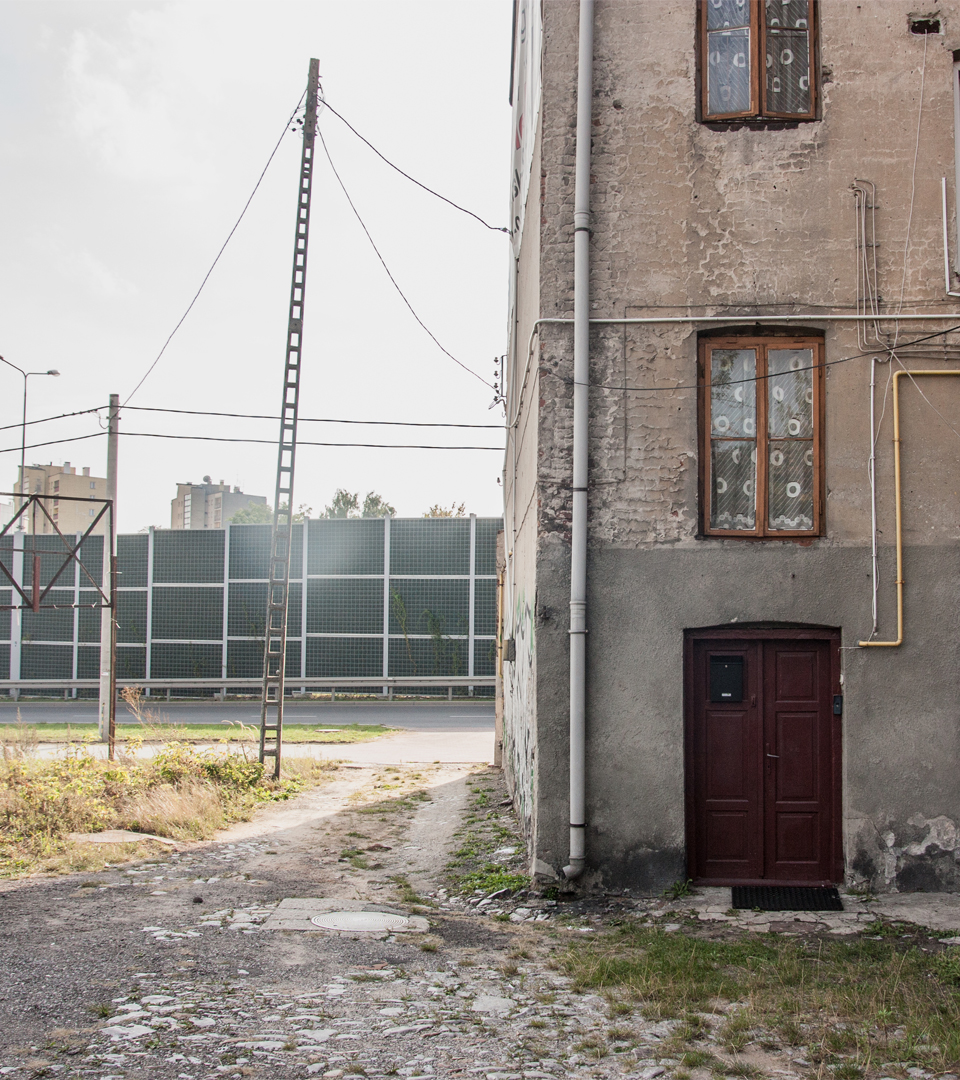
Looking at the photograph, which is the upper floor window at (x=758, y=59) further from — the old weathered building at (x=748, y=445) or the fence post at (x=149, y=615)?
the fence post at (x=149, y=615)

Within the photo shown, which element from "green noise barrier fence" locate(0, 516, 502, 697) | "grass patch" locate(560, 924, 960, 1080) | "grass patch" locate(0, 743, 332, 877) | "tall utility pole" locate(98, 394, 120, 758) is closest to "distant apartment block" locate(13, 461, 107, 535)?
"green noise barrier fence" locate(0, 516, 502, 697)

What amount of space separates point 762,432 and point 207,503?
7143 cm

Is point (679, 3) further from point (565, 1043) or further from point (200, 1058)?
point (200, 1058)

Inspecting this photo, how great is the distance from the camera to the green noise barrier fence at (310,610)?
101 feet

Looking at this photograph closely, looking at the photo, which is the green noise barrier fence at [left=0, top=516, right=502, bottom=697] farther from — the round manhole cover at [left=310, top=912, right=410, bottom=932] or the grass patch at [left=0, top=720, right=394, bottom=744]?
the round manhole cover at [left=310, top=912, right=410, bottom=932]

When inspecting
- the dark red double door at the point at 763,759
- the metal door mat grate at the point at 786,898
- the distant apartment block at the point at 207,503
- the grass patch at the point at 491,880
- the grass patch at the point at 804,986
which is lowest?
the grass patch at the point at 491,880

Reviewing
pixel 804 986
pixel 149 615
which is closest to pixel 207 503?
pixel 149 615

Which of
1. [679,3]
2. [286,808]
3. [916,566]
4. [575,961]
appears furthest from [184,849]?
[679,3]

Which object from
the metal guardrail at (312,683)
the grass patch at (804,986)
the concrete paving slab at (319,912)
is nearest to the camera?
the grass patch at (804,986)

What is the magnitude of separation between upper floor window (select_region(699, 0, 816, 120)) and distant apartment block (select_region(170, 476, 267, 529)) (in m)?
67.6

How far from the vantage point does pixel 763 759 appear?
7.97 m

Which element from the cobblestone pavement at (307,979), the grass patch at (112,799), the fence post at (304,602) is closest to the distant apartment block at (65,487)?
the fence post at (304,602)

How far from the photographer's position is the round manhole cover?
686 cm

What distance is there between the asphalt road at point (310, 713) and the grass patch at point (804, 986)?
52.9ft
